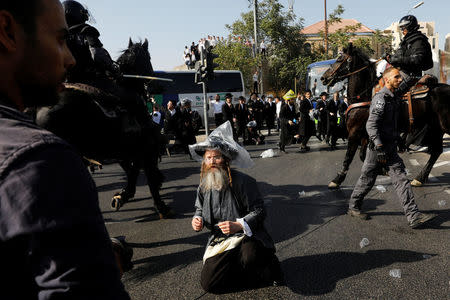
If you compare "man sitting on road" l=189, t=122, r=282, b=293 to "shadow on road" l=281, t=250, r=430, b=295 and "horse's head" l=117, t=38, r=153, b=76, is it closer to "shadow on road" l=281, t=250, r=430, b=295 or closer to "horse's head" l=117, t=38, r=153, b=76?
"shadow on road" l=281, t=250, r=430, b=295

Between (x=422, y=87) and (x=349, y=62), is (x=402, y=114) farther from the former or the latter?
(x=349, y=62)

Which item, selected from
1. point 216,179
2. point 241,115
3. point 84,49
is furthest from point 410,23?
point 241,115

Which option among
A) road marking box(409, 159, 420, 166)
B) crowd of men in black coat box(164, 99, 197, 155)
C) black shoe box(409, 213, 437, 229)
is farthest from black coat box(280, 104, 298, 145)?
black shoe box(409, 213, 437, 229)

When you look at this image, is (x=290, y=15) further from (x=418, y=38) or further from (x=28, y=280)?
(x=28, y=280)

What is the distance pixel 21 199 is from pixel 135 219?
182 inches

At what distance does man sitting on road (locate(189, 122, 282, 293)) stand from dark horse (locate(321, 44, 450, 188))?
11.3 ft

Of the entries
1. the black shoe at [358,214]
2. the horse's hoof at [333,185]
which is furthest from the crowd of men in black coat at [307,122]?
the black shoe at [358,214]

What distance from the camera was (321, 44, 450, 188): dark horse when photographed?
19.5 feet

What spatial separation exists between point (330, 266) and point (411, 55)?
15.1 ft

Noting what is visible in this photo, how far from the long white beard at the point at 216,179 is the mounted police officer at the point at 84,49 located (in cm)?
174

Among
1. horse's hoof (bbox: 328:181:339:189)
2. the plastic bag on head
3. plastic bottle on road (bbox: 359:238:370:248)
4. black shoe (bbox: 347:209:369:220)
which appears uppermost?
the plastic bag on head

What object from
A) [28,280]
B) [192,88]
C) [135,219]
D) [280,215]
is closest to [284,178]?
[280,215]

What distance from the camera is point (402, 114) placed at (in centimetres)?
617

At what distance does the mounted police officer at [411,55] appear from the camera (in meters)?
5.98
